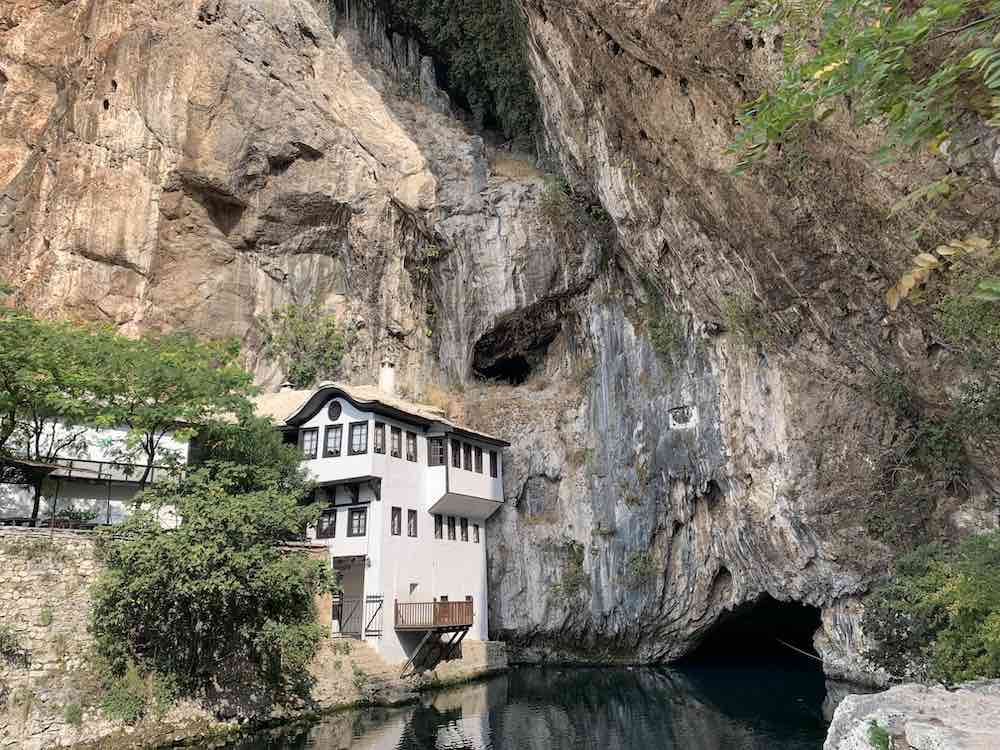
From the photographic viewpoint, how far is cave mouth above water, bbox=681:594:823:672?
33.3 meters

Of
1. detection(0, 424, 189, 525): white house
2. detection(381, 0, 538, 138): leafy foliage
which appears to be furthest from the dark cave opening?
detection(0, 424, 189, 525): white house

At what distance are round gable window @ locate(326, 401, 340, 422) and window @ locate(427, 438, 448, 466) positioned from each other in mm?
4103

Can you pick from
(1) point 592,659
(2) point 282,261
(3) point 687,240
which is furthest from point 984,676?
(2) point 282,261

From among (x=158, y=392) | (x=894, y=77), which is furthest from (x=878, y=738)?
(x=158, y=392)

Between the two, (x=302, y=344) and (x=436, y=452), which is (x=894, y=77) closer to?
(x=436, y=452)

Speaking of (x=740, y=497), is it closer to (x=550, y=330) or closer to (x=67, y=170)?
(x=550, y=330)

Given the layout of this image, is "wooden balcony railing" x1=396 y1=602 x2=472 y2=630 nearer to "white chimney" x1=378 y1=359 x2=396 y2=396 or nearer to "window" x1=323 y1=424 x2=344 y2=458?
"window" x1=323 y1=424 x2=344 y2=458

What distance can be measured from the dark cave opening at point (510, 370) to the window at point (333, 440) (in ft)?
41.2

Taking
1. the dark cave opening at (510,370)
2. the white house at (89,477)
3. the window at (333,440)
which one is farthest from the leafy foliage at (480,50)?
the white house at (89,477)

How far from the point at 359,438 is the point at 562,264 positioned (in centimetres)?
1446

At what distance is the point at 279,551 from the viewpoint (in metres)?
21.0

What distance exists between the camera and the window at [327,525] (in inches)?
1070

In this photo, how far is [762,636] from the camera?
38562 millimetres

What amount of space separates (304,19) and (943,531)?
123 feet
